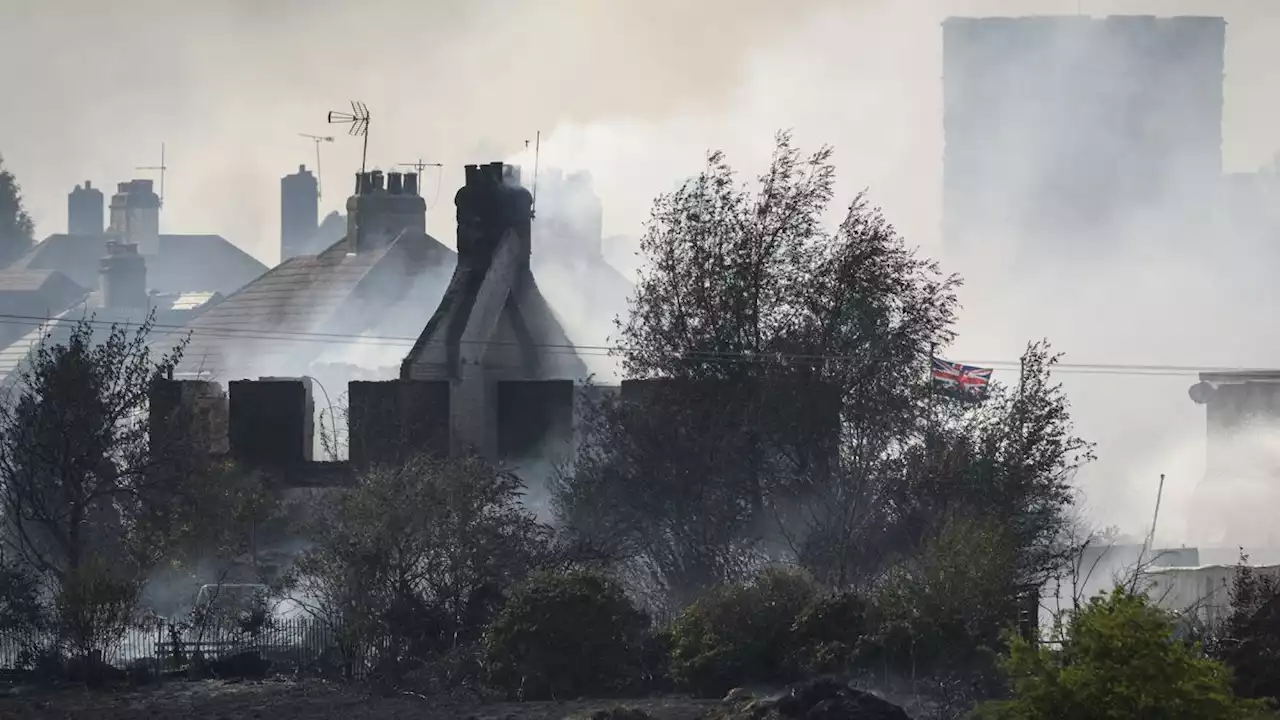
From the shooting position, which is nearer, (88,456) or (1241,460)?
(88,456)

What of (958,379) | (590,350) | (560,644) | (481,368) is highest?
(590,350)

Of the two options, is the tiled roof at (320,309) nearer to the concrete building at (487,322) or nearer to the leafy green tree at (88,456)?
the concrete building at (487,322)

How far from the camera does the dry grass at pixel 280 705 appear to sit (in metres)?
Answer: 31.5

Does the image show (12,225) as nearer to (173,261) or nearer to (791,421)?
(173,261)

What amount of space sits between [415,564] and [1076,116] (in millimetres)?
150432

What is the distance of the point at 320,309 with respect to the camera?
291 ft

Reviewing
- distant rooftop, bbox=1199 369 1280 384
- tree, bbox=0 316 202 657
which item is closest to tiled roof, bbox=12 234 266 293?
distant rooftop, bbox=1199 369 1280 384

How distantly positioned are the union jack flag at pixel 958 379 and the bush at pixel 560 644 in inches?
521

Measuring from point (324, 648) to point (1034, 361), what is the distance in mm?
14682

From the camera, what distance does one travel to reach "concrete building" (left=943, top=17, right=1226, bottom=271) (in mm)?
171625

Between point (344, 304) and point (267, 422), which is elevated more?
point (344, 304)

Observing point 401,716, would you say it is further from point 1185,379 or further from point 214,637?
point 1185,379

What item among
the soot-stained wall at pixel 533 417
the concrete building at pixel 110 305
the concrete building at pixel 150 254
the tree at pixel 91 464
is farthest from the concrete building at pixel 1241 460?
the concrete building at pixel 150 254

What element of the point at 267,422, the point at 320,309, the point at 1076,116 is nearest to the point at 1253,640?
the point at 267,422
